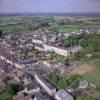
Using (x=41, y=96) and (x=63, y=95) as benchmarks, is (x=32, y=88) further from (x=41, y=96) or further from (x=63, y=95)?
→ (x=63, y=95)

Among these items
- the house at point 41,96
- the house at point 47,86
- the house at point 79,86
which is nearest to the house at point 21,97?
the house at point 41,96

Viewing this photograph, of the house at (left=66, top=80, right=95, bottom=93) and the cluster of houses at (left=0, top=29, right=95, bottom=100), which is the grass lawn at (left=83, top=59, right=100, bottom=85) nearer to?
the house at (left=66, top=80, right=95, bottom=93)

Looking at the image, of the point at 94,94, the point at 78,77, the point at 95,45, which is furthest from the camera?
the point at 95,45

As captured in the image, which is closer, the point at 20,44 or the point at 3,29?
the point at 3,29

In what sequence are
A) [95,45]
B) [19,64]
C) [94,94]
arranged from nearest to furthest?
[94,94]
[19,64]
[95,45]

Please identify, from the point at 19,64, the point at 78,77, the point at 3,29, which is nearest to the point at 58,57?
the point at 78,77

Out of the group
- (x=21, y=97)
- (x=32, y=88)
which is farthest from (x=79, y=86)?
(x=21, y=97)

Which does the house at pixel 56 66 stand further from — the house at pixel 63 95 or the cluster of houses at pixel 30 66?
the house at pixel 63 95

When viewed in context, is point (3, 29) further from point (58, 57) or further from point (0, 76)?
point (58, 57)
